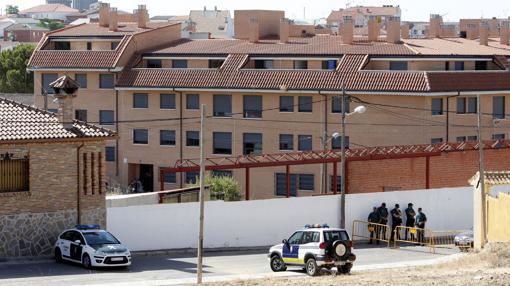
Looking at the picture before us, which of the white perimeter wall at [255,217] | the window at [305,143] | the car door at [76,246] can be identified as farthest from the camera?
the window at [305,143]

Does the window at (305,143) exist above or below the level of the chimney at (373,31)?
below

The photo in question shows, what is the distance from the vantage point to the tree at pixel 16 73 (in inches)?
4592

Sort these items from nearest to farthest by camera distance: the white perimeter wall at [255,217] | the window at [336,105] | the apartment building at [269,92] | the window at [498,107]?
1. the white perimeter wall at [255,217]
2. the apartment building at [269,92]
3. the window at [336,105]
4. the window at [498,107]

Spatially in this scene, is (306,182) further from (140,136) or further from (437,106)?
(140,136)

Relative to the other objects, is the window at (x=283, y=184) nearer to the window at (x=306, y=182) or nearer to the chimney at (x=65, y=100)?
the window at (x=306, y=182)

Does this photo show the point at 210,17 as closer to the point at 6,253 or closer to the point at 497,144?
the point at 497,144

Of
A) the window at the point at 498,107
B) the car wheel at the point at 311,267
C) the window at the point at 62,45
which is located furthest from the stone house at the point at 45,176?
the window at the point at 62,45

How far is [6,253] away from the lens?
41000mm

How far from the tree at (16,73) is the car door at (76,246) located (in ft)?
256

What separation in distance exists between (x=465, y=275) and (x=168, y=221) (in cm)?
1558

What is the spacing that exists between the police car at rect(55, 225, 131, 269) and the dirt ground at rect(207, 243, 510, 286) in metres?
6.70

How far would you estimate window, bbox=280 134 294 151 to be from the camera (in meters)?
75.4

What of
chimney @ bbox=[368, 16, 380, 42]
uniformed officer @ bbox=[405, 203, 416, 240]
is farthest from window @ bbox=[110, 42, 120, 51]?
uniformed officer @ bbox=[405, 203, 416, 240]

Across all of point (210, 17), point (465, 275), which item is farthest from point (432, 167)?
point (210, 17)
